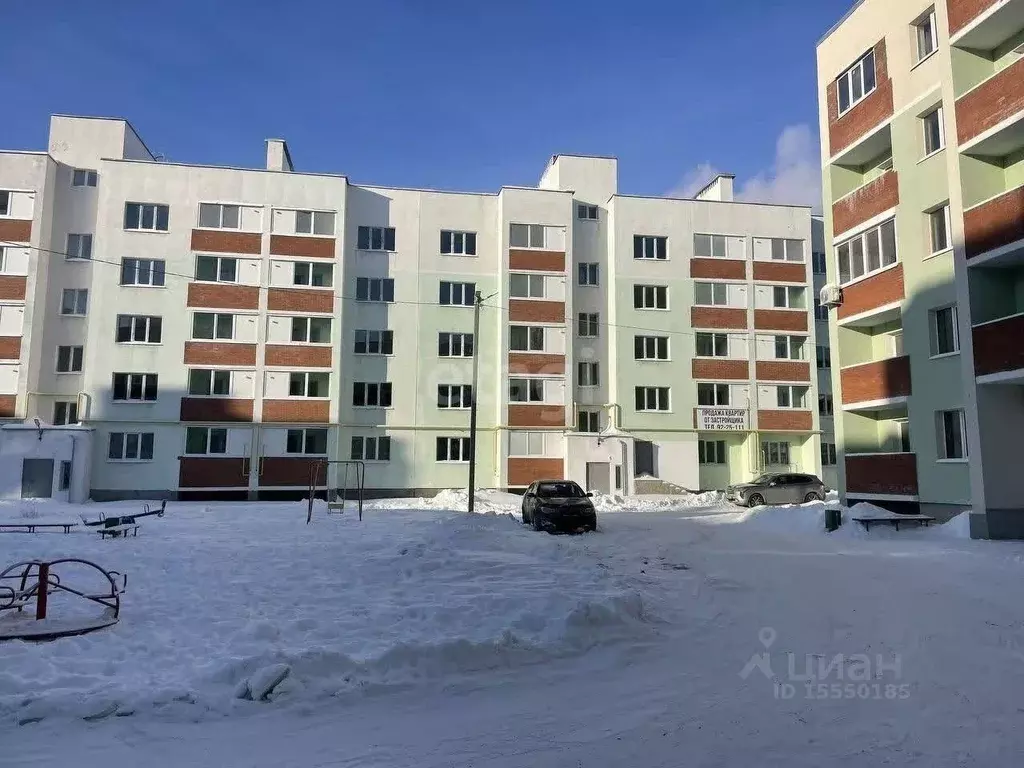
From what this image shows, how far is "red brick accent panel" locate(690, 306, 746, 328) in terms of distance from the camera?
40219 mm

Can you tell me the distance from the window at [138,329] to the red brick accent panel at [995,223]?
33360mm

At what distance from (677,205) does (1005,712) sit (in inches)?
1480

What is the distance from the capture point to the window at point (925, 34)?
69.6 ft

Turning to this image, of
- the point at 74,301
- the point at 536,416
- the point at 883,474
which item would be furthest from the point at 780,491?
the point at 74,301

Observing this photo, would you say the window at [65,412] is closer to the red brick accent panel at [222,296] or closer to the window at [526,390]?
the red brick accent panel at [222,296]

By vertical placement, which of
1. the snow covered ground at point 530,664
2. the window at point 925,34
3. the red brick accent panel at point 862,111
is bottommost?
the snow covered ground at point 530,664

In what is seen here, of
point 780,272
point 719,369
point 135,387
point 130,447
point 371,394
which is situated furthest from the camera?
point 780,272

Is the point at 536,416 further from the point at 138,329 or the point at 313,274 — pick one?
the point at 138,329

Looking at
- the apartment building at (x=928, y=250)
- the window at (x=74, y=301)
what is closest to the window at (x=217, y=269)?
the window at (x=74, y=301)

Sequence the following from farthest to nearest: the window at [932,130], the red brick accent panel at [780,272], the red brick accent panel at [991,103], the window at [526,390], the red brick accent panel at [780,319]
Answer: the red brick accent panel at [780,272] → the red brick accent panel at [780,319] → the window at [526,390] → the window at [932,130] → the red brick accent panel at [991,103]

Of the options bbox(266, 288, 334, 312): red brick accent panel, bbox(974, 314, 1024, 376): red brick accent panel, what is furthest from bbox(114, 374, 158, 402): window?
bbox(974, 314, 1024, 376): red brick accent panel

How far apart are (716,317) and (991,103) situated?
2222 cm

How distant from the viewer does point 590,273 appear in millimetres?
40500

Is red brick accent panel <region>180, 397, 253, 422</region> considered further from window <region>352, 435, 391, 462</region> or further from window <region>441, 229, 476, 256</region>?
window <region>441, 229, 476, 256</region>
